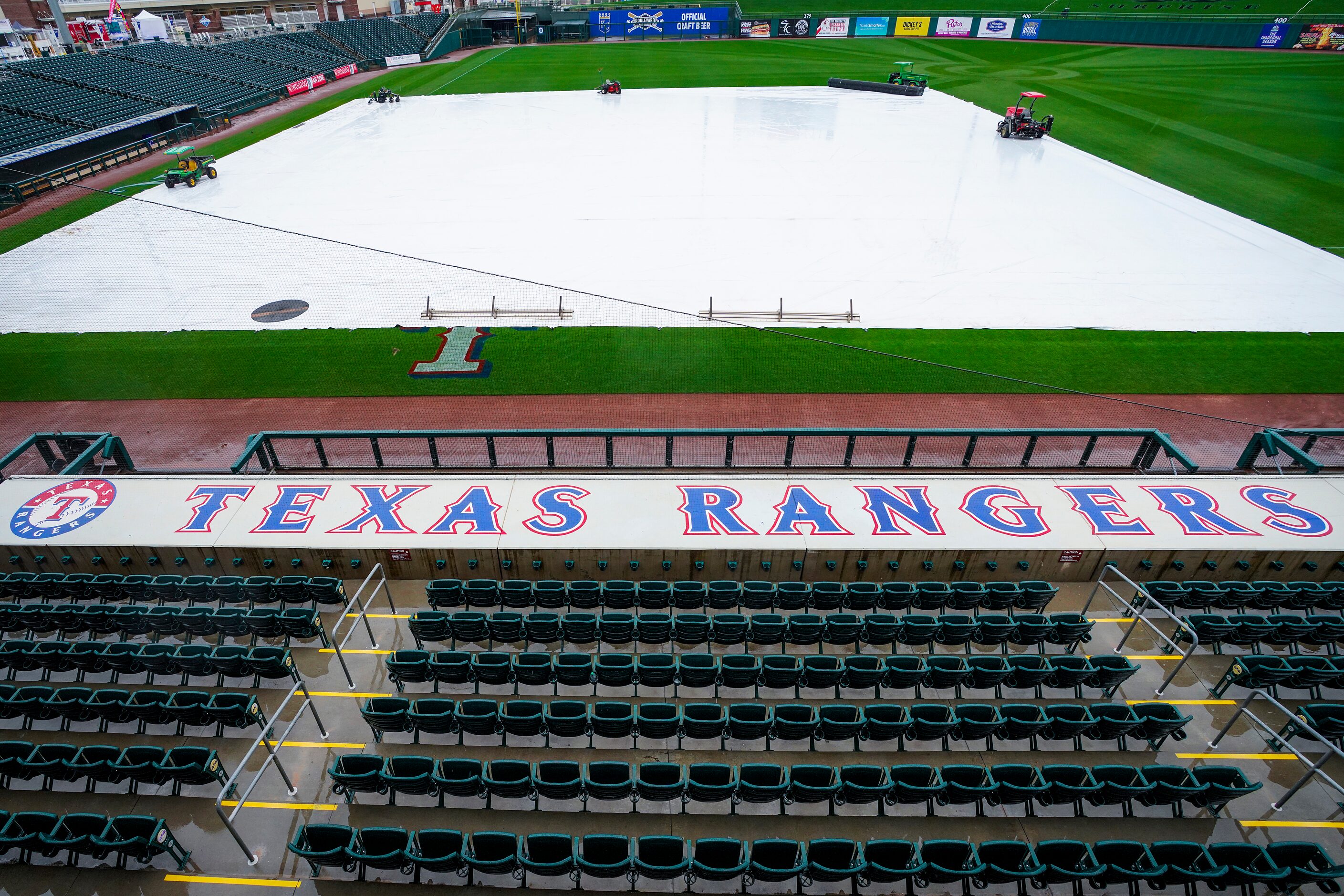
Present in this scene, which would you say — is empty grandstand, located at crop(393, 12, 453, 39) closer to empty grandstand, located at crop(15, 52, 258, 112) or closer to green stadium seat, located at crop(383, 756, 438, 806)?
empty grandstand, located at crop(15, 52, 258, 112)

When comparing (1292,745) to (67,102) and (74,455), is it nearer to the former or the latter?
(74,455)

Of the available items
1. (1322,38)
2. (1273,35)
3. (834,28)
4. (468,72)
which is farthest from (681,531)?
(1322,38)

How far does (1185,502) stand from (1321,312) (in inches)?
618

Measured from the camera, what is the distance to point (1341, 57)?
177 ft

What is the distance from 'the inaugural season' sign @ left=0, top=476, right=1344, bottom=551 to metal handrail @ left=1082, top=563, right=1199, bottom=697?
57 centimetres

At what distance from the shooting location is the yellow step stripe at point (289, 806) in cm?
740

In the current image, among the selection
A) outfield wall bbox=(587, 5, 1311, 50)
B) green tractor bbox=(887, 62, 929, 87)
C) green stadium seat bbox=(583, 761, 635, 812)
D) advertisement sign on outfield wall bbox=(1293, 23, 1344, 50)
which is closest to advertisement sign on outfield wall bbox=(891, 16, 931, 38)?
outfield wall bbox=(587, 5, 1311, 50)

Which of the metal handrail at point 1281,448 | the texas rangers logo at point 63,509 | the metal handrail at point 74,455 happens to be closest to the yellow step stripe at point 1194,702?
the metal handrail at point 1281,448

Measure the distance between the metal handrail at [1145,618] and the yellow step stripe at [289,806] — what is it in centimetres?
1025

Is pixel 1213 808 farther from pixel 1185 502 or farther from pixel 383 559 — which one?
pixel 383 559

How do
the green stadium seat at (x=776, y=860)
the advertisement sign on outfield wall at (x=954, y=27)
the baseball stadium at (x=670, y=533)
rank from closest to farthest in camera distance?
the green stadium seat at (x=776, y=860) < the baseball stadium at (x=670, y=533) < the advertisement sign on outfield wall at (x=954, y=27)

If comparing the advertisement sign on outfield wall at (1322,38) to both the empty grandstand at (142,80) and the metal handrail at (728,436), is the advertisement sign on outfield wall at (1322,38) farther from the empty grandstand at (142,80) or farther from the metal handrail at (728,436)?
the empty grandstand at (142,80)

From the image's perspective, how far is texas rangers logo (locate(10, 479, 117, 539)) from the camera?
33.5 feet

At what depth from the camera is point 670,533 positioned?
10.1 m
